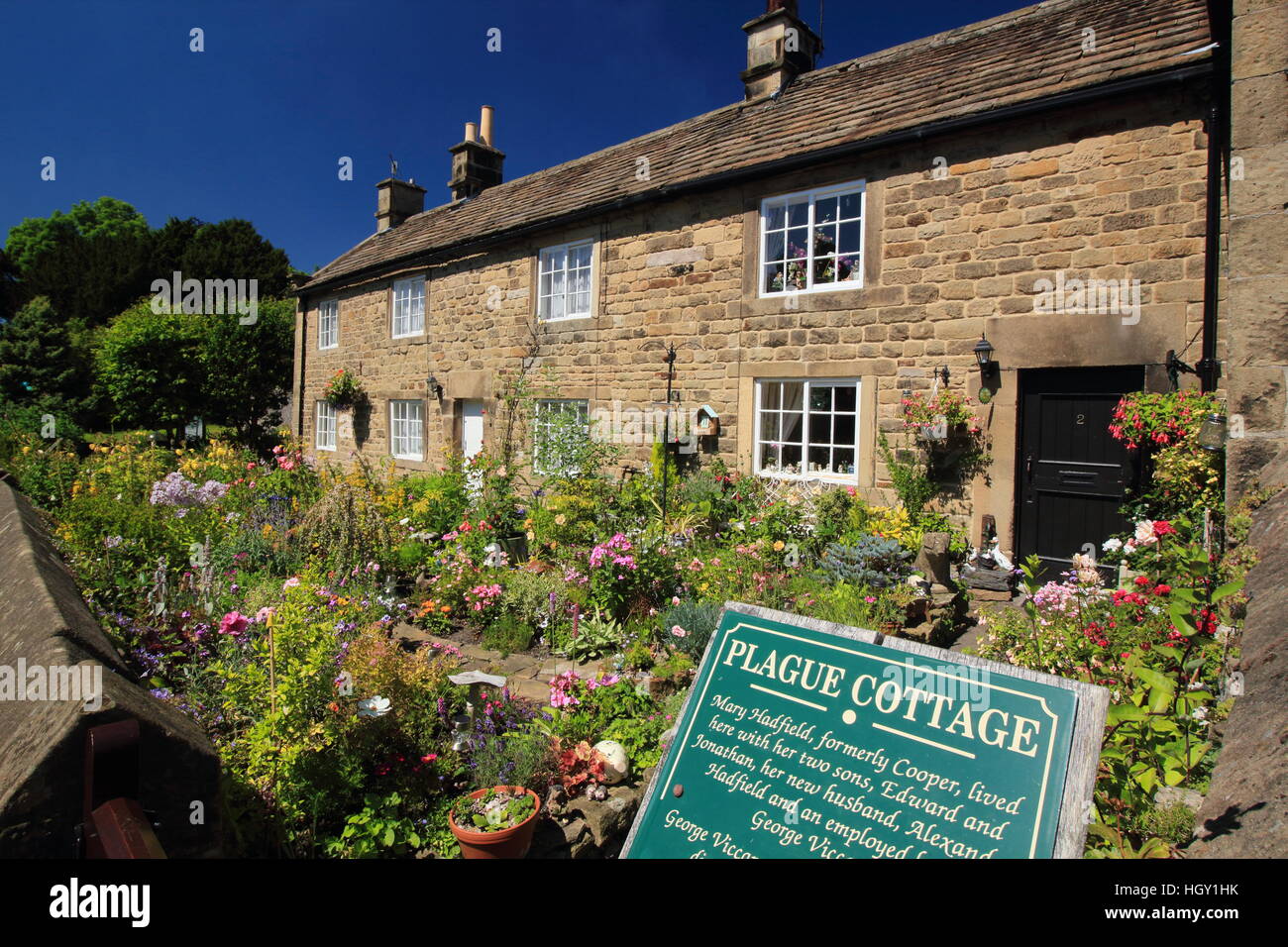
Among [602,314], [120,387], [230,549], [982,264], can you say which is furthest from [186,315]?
[982,264]

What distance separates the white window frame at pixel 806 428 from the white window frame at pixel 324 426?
12.3m

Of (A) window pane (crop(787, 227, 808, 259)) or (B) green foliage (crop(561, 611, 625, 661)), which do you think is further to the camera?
(A) window pane (crop(787, 227, 808, 259))

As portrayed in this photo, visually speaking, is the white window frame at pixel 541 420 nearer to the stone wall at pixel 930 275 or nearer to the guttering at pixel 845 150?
the stone wall at pixel 930 275

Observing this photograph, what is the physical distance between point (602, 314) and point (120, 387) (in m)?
14.6

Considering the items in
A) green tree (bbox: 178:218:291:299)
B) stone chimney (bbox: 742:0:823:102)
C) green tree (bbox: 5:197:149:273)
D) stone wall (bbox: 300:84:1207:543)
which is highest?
green tree (bbox: 5:197:149:273)

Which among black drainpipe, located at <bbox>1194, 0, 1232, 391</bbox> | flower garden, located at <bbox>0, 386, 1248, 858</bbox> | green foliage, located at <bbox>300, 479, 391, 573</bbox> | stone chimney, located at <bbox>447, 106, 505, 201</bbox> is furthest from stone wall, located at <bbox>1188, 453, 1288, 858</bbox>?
stone chimney, located at <bbox>447, 106, 505, 201</bbox>

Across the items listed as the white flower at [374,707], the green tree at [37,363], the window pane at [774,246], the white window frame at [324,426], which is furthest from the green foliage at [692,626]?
the green tree at [37,363]

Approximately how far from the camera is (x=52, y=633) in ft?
7.16

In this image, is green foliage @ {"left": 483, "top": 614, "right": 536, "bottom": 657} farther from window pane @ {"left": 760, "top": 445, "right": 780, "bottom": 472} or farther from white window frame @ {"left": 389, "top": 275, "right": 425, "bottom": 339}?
white window frame @ {"left": 389, "top": 275, "right": 425, "bottom": 339}

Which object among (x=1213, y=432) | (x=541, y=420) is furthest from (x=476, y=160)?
(x=1213, y=432)

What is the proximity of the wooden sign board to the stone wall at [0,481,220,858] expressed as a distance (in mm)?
1240

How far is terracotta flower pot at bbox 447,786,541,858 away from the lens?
2.87 m

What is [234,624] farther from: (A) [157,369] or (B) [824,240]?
(A) [157,369]
